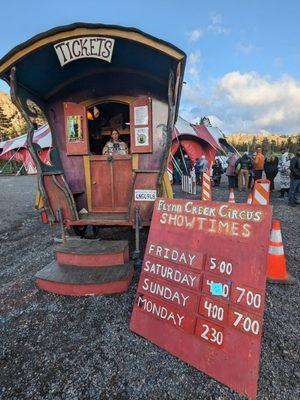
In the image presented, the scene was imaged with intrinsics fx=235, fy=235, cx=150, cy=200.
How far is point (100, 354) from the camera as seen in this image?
230 centimetres

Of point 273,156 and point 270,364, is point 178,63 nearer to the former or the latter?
point 270,364

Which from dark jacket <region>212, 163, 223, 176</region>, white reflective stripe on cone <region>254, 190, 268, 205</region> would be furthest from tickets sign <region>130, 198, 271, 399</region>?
dark jacket <region>212, 163, 223, 176</region>

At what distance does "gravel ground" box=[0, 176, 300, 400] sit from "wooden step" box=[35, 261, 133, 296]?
0.10 meters

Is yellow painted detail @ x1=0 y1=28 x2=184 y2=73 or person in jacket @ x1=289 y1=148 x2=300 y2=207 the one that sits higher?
yellow painted detail @ x1=0 y1=28 x2=184 y2=73

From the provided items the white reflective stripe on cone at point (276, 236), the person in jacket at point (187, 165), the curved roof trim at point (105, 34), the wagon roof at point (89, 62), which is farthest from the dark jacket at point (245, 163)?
the curved roof trim at point (105, 34)

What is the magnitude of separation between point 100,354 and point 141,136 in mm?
3456

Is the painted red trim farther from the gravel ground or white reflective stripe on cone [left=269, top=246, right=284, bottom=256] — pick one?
white reflective stripe on cone [left=269, top=246, right=284, bottom=256]

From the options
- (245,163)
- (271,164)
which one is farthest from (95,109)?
(245,163)

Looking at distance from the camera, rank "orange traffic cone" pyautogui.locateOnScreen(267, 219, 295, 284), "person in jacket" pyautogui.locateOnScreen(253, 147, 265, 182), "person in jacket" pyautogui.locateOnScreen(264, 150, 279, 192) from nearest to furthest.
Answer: "orange traffic cone" pyautogui.locateOnScreen(267, 219, 295, 284) < "person in jacket" pyautogui.locateOnScreen(264, 150, 279, 192) < "person in jacket" pyautogui.locateOnScreen(253, 147, 265, 182)

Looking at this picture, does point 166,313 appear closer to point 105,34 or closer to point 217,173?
point 105,34

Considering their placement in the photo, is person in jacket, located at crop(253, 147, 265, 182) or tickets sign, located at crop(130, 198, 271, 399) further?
person in jacket, located at crop(253, 147, 265, 182)

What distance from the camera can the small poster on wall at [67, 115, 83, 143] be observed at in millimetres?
4648

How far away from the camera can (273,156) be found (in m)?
10.1

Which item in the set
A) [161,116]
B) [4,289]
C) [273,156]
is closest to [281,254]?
[161,116]
